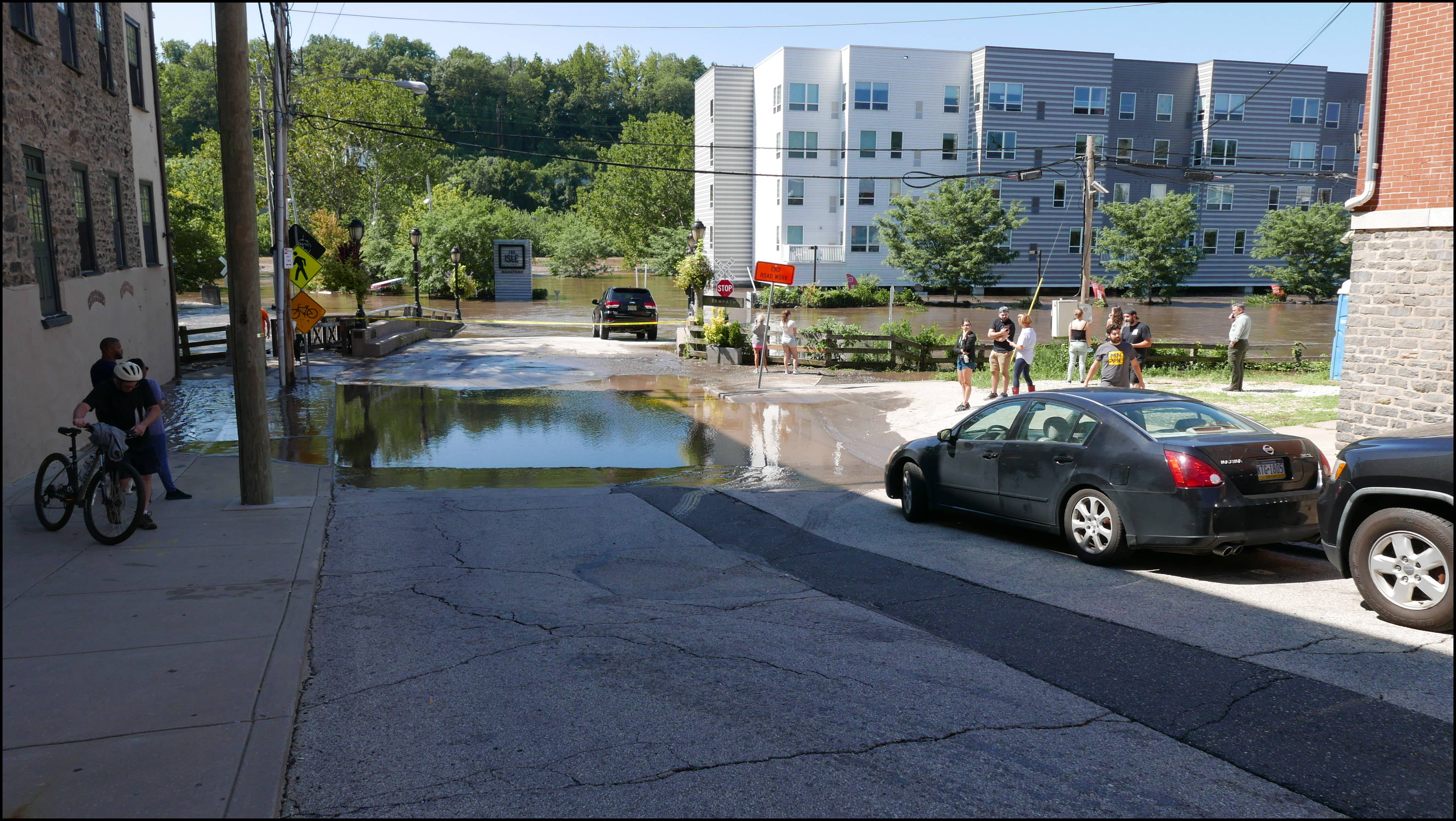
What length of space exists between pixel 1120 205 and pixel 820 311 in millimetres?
18135

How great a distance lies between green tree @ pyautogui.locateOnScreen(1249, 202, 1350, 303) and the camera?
180ft

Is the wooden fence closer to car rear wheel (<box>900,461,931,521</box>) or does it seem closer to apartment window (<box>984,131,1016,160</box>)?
car rear wheel (<box>900,461,931,521</box>)

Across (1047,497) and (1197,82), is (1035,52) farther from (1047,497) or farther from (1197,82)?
(1047,497)

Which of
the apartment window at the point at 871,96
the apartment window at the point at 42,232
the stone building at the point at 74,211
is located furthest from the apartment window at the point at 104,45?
the apartment window at the point at 871,96

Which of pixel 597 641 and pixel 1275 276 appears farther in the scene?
pixel 1275 276

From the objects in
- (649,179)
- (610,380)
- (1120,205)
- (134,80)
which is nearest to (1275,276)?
(1120,205)

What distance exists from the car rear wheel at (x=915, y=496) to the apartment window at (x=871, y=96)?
47.9 m

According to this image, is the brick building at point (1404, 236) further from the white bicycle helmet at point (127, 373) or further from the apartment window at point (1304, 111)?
the apartment window at point (1304, 111)

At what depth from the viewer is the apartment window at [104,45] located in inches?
670

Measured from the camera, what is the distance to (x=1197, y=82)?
6019cm

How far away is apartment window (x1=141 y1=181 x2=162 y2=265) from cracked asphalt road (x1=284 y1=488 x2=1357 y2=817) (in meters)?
15.5

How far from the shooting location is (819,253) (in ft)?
185

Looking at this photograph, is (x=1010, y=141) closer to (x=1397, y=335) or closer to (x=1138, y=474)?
(x=1397, y=335)

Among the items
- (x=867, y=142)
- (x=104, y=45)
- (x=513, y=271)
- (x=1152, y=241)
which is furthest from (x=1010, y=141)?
(x=104, y=45)
